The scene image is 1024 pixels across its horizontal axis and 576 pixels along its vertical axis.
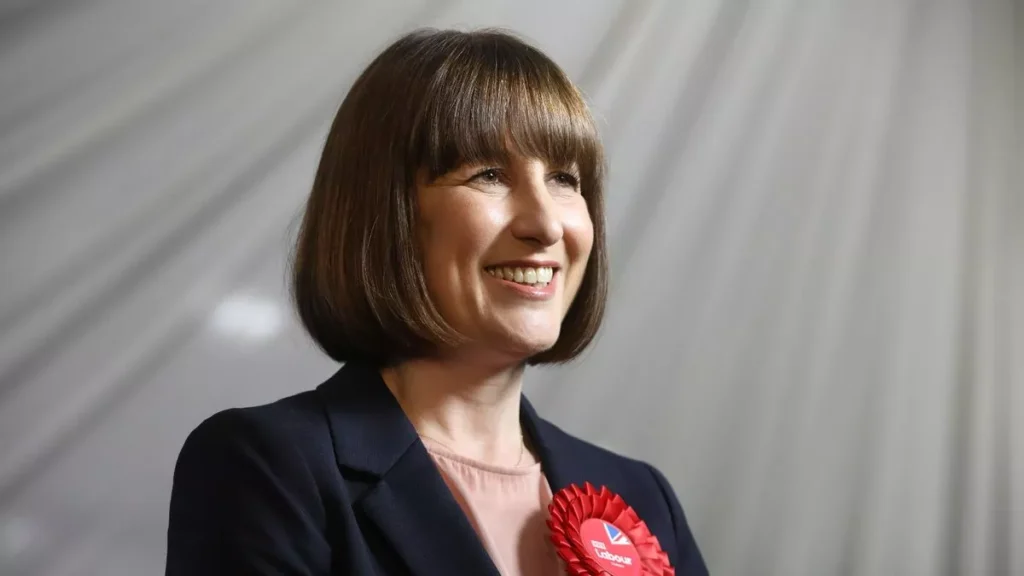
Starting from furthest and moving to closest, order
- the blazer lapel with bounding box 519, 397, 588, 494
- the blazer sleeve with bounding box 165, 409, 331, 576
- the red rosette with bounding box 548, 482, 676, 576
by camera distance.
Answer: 1. the blazer lapel with bounding box 519, 397, 588, 494
2. the red rosette with bounding box 548, 482, 676, 576
3. the blazer sleeve with bounding box 165, 409, 331, 576

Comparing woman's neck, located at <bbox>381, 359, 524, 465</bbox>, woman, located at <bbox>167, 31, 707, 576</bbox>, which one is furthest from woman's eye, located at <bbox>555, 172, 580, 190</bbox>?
woman's neck, located at <bbox>381, 359, 524, 465</bbox>

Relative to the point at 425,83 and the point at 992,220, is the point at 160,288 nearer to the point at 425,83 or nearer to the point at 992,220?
the point at 425,83

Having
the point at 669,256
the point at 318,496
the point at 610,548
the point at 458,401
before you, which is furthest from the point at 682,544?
the point at 669,256

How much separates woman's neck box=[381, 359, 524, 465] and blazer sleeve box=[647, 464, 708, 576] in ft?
0.73

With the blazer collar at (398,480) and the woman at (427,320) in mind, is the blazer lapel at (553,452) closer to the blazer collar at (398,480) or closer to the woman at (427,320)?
the woman at (427,320)

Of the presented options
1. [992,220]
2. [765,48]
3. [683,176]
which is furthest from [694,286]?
[992,220]

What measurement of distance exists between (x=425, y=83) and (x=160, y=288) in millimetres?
457

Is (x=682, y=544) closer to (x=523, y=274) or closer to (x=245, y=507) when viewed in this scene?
(x=523, y=274)

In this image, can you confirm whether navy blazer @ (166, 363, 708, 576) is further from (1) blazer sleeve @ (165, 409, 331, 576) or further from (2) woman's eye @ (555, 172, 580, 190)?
(2) woman's eye @ (555, 172, 580, 190)

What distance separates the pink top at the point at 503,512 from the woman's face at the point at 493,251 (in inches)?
4.5

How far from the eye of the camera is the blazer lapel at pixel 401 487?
0.90 m

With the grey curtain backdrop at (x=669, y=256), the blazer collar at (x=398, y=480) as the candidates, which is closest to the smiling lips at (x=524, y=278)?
the blazer collar at (x=398, y=480)

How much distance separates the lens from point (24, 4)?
1.24m

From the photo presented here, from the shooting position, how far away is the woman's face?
0.98m
